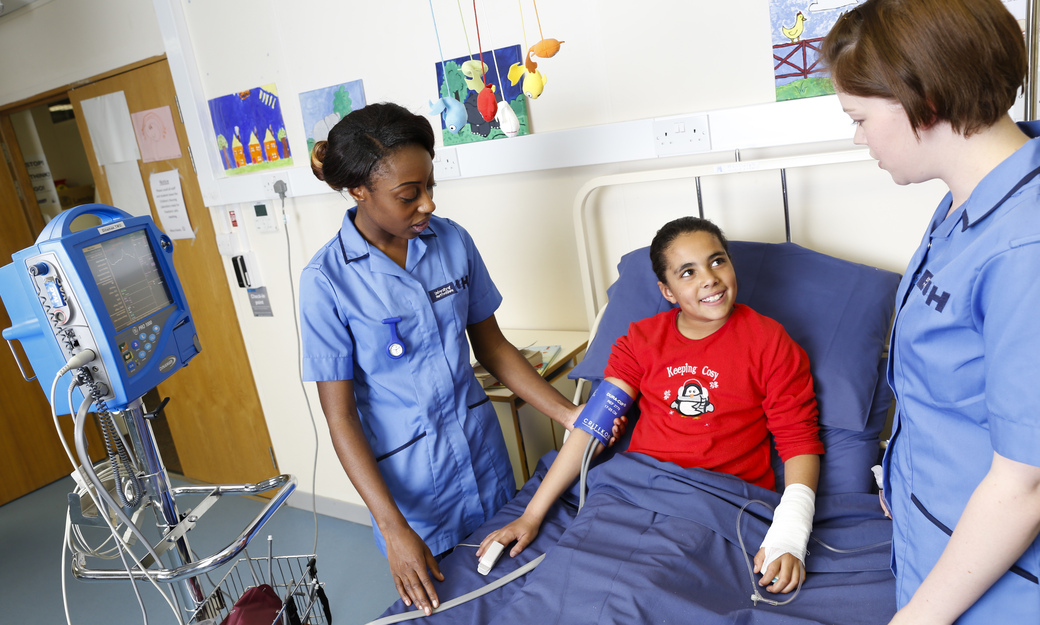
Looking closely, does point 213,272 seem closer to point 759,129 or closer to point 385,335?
point 385,335

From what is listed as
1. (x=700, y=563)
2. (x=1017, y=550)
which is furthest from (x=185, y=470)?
(x=1017, y=550)

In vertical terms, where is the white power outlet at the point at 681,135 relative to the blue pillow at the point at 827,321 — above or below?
above

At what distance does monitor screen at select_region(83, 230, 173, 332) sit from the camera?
4.02 feet

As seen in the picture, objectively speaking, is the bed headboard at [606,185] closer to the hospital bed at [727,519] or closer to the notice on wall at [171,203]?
the hospital bed at [727,519]

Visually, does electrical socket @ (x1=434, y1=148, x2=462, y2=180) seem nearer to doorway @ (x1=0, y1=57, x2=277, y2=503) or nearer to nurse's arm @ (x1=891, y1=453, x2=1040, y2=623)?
doorway @ (x1=0, y1=57, x2=277, y2=503)

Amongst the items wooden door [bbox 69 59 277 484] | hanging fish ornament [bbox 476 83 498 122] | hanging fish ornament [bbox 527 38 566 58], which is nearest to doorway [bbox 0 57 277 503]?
wooden door [bbox 69 59 277 484]

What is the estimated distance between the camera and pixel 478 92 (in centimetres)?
212

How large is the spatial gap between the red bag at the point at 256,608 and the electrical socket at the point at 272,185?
1794 millimetres

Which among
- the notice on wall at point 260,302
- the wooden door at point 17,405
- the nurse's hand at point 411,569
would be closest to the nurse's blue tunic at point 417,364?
the nurse's hand at point 411,569

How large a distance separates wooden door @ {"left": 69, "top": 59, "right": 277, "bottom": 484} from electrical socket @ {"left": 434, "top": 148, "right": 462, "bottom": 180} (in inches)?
51.4

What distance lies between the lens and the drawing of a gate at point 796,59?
176 cm

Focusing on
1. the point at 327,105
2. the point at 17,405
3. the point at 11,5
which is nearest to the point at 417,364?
the point at 327,105

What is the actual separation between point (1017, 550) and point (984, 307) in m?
0.27

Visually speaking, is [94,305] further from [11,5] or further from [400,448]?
[11,5]
